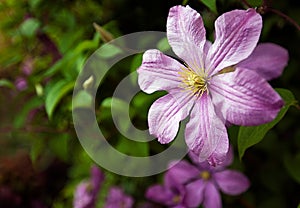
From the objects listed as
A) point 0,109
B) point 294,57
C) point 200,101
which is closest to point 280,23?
point 294,57

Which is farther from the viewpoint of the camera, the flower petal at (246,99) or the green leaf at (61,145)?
the green leaf at (61,145)

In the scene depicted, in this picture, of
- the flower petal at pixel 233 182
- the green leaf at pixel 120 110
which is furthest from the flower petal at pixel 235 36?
the flower petal at pixel 233 182

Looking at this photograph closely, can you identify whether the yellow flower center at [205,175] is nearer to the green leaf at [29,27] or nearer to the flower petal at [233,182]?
the flower petal at [233,182]

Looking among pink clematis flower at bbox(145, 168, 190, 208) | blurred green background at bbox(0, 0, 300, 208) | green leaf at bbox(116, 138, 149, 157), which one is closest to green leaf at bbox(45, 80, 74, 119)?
blurred green background at bbox(0, 0, 300, 208)

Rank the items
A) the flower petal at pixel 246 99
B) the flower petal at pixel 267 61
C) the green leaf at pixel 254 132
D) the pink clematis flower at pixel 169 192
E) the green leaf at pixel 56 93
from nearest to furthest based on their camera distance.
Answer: the flower petal at pixel 246 99, the green leaf at pixel 254 132, the flower petal at pixel 267 61, the green leaf at pixel 56 93, the pink clematis flower at pixel 169 192

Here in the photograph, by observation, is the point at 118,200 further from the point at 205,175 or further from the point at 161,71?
the point at 161,71

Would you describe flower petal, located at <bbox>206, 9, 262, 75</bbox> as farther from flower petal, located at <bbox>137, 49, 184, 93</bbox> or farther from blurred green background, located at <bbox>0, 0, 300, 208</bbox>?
blurred green background, located at <bbox>0, 0, 300, 208</bbox>

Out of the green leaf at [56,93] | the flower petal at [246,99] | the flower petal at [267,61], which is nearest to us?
the flower petal at [246,99]
